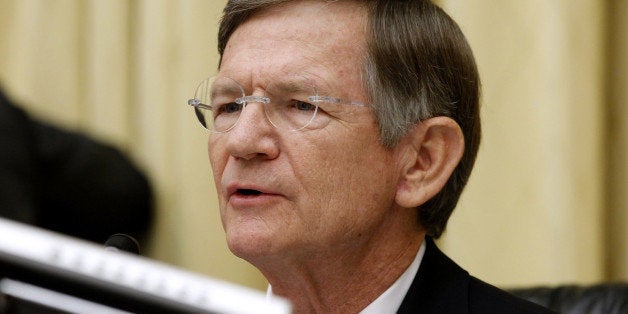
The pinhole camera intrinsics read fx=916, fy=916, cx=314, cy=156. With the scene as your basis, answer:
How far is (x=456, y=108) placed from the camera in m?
2.04

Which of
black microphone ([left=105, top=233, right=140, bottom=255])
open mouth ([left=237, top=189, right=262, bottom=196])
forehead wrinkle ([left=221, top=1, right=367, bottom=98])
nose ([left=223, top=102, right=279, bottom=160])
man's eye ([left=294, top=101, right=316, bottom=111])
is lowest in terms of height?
open mouth ([left=237, top=189, right=262, bottom=196])

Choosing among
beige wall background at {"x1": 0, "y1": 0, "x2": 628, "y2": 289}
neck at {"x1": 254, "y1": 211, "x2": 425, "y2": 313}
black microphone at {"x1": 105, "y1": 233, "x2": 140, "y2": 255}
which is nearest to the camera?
black microphone at {"x1": 105, "y1": 233, "x2": 140, "y2": 255}

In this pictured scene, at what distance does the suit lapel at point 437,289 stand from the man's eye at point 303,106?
45 centimetres

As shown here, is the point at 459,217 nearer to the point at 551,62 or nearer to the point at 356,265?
the point at 551,62

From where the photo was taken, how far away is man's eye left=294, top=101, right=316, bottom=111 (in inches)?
75.1

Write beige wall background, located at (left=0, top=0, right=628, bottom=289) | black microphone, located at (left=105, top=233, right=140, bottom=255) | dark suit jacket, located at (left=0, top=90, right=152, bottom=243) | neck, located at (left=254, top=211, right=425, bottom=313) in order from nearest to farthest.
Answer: black microphone, located at (left=105, top=233, right=140, bottom=255), neck, located at (left=254, top=211, right=425, bottom=313), beige wall background, located at (left=0, top=0, right=628, bottom=289), dark suit jacket, located at (left=0, top=90, right=152, bottom=243)

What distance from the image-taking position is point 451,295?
1965mm

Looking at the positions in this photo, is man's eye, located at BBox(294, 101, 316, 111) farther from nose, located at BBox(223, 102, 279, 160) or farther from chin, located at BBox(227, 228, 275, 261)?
chin, located at BBox(227, 228, 275, 261)

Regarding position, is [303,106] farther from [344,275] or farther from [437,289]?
[437,289]

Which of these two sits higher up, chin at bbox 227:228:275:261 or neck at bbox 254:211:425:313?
chin at bbox 227:228:275:261

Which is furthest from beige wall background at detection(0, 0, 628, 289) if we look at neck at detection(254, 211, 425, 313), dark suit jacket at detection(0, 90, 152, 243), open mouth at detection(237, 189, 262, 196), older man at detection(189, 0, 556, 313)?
open mouth at detection(237, 189, 262, 196)

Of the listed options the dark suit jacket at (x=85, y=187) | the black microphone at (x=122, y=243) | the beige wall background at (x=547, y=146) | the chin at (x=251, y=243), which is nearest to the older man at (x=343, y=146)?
the chin at (x=251, y=243)

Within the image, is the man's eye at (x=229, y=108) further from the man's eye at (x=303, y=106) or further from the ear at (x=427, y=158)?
the ear at (x=427, y=158)

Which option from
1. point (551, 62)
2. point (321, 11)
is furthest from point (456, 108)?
point (551, 62)
